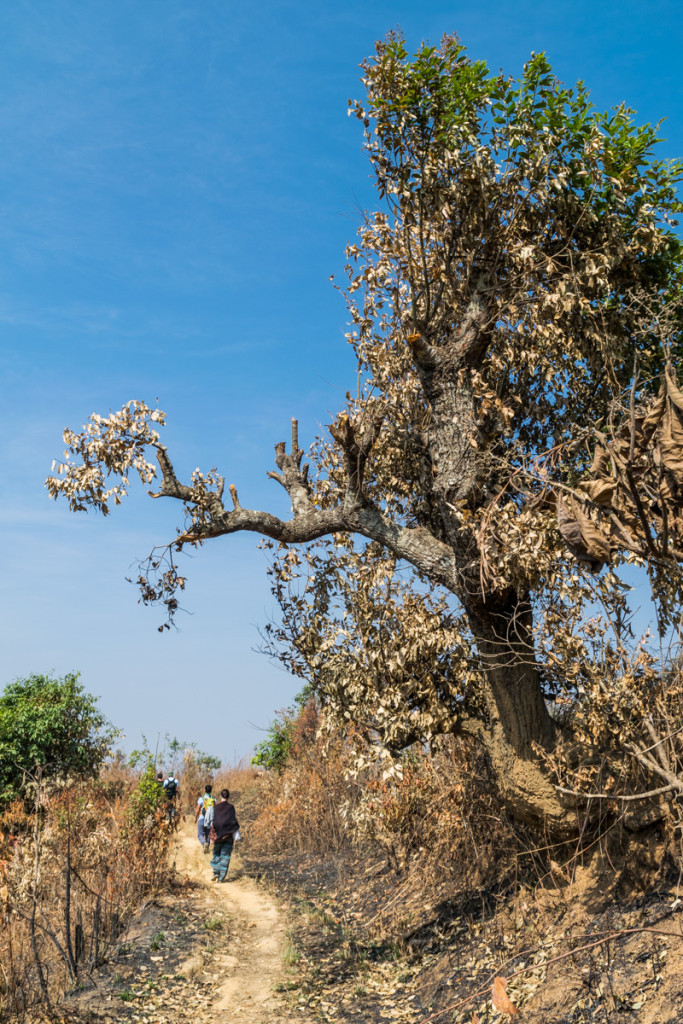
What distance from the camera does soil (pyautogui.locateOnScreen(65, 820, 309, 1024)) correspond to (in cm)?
759

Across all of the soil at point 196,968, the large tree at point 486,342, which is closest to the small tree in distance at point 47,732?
the soil at point 196,968

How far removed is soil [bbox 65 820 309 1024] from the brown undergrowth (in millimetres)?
396

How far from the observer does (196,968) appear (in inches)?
348

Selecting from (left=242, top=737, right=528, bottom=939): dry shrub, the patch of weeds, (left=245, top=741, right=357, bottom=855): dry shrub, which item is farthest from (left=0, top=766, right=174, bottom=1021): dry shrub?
(left=245, top=741, right=357, bottom=855): dry shrub

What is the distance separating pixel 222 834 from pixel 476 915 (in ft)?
20.4

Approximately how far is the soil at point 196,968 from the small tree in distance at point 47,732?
6.90m

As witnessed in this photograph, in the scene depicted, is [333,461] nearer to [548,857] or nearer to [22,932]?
[548,857]

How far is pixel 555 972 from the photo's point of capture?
6.77m

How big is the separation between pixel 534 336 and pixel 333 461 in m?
3.29

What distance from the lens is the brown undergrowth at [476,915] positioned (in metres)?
6.23

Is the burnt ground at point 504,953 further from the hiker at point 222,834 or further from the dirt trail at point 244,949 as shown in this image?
the hiker at point 222,834

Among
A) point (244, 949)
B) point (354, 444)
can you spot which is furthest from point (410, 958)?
point (354, 444)

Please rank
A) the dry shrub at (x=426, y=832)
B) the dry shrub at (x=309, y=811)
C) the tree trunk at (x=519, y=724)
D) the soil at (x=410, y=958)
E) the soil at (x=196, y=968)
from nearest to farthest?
1. the soil at (x=410, y=958)
2. the soil at (x=196, y=968)
3. the tree trunk at (x=519, y=724)
4. the dry shrub at (x=426, y=832)
5. the dry shrub at (x=309, y=811)

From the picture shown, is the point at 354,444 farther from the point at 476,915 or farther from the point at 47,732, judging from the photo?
the point at 47,732
